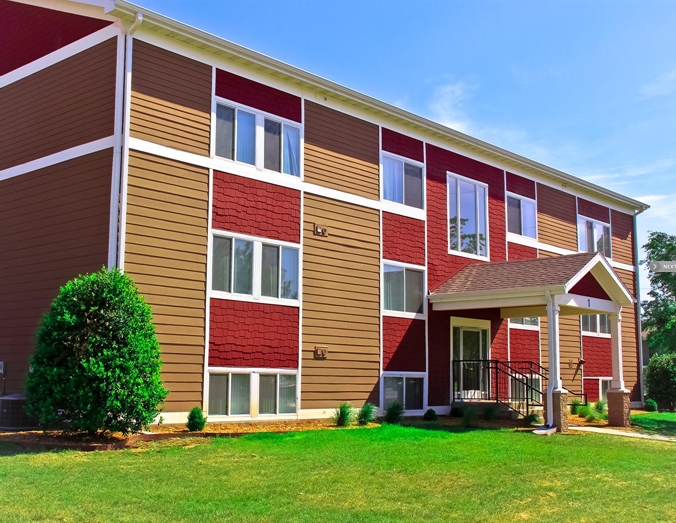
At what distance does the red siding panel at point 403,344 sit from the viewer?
58.6ft

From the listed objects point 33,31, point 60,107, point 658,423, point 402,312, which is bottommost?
point 658,423

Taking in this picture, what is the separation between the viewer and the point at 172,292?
13602 millimetres

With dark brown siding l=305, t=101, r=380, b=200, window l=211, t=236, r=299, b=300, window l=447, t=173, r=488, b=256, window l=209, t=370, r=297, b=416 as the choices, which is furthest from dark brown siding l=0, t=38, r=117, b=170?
window l=447, t=173, r=488, b=256

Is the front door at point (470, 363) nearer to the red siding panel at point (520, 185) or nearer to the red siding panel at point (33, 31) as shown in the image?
the red siding panel at point (520, 185)

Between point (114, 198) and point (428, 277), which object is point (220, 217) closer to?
point (114, 198)

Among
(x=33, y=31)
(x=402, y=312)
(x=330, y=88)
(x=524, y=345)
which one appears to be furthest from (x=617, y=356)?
(x=33, y=31)

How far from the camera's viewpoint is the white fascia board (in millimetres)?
13570

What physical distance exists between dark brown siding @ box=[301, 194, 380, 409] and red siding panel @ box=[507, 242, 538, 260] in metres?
6.04

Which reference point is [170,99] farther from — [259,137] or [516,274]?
[516,274]

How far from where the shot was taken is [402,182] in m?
18.9

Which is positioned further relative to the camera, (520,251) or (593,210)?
(593,210)

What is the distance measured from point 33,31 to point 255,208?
6.23m

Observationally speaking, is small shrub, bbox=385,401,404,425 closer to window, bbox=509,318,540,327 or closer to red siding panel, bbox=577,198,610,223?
window, bbox=509,318,540,327

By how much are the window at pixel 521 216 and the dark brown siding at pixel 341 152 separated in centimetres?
607
